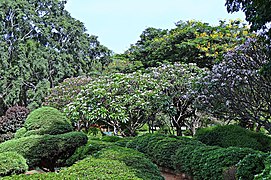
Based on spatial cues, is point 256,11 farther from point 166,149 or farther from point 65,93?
point 65,93

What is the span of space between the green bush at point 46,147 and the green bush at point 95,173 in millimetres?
2038

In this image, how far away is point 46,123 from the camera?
6.20 metres

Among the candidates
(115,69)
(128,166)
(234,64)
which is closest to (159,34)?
(115,69)

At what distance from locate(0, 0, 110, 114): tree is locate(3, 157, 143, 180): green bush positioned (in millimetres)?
14546

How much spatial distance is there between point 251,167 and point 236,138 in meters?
3.54

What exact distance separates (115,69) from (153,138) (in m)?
8.95

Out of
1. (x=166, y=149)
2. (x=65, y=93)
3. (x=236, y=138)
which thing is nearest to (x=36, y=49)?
(x=65, y=93)

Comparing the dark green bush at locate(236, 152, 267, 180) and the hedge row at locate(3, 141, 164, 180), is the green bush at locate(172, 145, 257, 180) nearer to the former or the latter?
the dark green bush at locate(236, 152, 267, 180)

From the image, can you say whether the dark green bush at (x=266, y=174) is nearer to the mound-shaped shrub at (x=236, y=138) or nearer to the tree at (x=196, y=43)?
the mound-shaped shrub at (x=236, y=138)

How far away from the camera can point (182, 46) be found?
1389 cm

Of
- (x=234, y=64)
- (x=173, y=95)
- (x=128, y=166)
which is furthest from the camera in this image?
(x=173, y=95)

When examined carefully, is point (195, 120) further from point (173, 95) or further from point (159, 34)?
point (159, 34)

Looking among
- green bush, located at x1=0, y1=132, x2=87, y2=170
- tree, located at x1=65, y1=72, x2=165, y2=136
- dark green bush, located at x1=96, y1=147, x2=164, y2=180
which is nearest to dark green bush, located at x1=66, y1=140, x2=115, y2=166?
green bush, located at x1=0, y1=132, x2=87, y2=170

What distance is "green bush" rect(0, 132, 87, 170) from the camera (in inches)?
217
